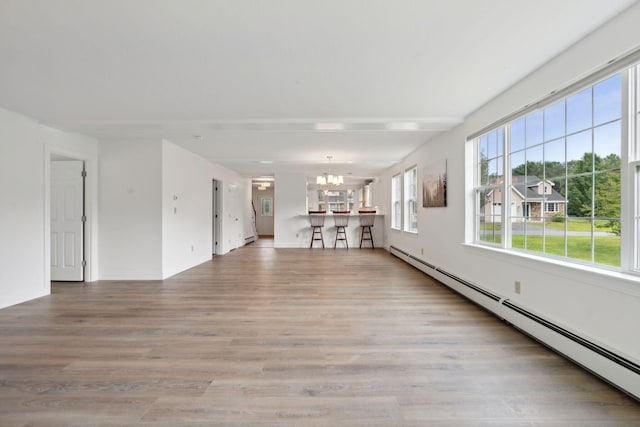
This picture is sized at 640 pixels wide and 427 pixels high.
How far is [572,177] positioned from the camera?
2.33 meters

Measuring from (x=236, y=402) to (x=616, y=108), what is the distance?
2992 mm

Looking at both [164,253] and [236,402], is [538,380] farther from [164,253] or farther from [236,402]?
[164,253]

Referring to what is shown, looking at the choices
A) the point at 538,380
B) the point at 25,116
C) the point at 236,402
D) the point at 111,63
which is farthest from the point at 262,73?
the point at 25,116

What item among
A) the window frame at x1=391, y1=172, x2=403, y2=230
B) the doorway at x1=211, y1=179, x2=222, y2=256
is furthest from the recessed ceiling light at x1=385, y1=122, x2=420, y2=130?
the doorway at x1=211, y1=179, x2=222, y2=256

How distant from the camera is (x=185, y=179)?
18.9ft

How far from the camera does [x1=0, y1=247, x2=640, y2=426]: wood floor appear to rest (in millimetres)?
1647

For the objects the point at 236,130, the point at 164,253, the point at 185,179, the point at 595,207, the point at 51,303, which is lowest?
the point at 51,303

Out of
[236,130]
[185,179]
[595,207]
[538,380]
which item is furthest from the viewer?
[185,179]

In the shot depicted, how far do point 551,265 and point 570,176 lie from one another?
2.29 ft

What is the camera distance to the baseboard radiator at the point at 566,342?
1789 mm

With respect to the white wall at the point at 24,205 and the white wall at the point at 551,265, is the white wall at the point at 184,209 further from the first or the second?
the white wall at the point at 551,265

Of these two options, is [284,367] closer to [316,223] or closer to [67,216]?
[67,216]

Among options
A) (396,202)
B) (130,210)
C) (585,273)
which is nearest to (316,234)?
(396,202)

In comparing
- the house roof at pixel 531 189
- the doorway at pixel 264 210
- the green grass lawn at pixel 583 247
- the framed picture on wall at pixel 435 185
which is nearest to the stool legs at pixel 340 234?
the framed picture on wall at pixel 435 185
